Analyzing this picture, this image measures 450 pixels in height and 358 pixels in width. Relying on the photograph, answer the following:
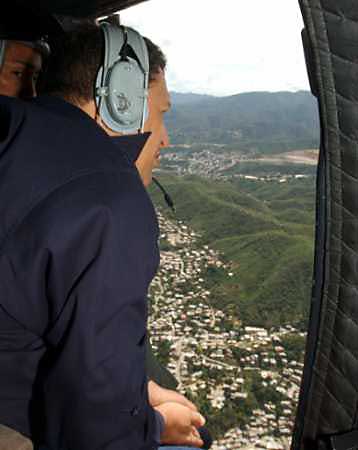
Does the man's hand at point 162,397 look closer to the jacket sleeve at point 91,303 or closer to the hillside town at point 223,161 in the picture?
the jacket sleeve at point 91,303

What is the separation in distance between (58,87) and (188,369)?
61.0ft

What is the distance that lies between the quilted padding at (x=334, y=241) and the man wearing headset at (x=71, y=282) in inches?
12.8

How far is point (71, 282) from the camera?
687 mm

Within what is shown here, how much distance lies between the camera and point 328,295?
868mm

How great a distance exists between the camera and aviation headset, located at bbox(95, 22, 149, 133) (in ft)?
3.21

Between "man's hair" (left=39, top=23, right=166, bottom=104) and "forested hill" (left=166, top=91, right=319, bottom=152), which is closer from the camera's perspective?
"man's hair" (left=39, top=23, right=166, bottom=104)

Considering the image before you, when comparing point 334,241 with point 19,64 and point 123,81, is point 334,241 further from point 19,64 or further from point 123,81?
point 19,64

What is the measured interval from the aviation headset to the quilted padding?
A: 17.6 inches

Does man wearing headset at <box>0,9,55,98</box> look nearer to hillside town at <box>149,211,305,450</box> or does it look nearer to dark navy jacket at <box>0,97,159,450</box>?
dark navy jacket at <box>0,97,159,450</box>

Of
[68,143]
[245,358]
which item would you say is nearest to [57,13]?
[68,143]

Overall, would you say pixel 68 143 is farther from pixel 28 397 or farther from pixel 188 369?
pixel 188 369

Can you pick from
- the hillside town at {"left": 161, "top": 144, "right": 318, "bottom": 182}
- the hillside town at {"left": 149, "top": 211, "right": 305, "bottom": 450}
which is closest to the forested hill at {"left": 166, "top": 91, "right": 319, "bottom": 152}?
the hillside town at {"left": 161, "top": 144, "right": 318, "bottom": 182}

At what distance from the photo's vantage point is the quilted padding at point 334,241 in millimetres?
678

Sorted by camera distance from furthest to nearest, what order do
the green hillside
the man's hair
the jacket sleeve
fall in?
the green hillside
the man's hair
the jacket sleeve
